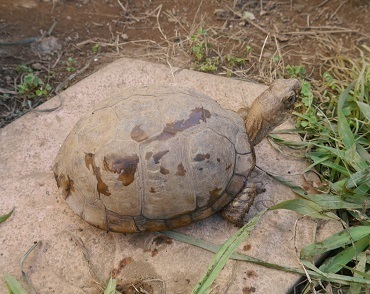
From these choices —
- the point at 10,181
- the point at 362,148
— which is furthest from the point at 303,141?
the point at 10,181

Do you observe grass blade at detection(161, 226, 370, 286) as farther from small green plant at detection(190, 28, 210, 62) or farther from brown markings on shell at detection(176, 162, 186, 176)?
small green plant at detection(190, 28, 210, 62)

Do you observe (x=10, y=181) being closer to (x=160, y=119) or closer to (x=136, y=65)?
(x=160, y=119)

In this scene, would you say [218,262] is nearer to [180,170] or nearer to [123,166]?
[180,170]

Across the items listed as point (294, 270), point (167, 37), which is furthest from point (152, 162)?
point (167, 37)

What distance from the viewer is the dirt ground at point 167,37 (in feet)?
11.0

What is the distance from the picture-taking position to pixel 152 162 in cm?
194

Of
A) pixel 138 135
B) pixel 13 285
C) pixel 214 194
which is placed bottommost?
A: pixel 13 285

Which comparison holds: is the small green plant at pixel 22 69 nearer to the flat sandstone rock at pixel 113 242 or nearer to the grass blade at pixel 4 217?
the flat sandstone rock at pixel 113 242

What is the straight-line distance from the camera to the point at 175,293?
2016mm

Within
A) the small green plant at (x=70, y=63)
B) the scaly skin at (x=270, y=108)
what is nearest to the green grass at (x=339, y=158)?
the scaly skin at (x=270, y=108)

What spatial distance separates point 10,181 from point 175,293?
1200 millimetres

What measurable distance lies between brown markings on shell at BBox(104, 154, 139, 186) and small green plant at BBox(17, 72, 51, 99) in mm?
1459

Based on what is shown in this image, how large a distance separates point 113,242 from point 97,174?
0.42 m

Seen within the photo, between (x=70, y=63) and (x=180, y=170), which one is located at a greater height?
(x=180, y=170)
